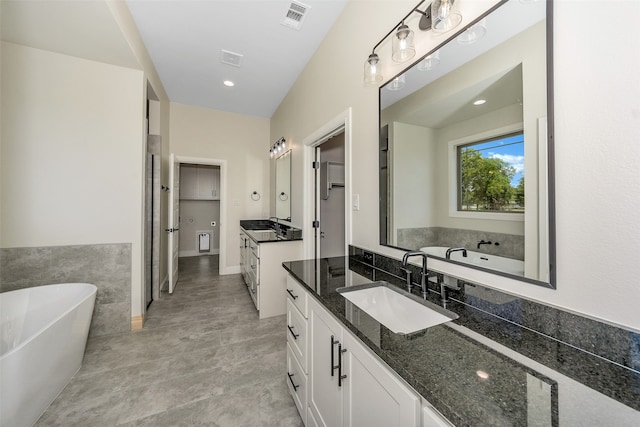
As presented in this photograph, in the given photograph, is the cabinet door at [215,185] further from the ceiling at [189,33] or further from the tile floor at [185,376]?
the tile floor at [185,376]

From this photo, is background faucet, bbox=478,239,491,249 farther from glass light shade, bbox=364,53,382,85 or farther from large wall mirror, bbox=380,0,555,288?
glass light shade, bbox=364,53,382,85

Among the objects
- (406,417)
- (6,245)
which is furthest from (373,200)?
(6,245)

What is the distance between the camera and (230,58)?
2.80 m

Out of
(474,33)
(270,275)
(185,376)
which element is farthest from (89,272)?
(474,33)

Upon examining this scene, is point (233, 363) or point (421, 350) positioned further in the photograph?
point (233, 363)

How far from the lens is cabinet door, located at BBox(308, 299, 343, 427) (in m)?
1.03

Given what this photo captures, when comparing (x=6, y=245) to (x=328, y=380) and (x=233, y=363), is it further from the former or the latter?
(x=328, y=380)

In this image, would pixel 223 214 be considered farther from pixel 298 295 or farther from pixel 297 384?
pixel 297 384

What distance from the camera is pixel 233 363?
1962mm

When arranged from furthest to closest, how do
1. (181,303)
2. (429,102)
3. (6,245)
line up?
(181,303), (6,245), (429,102)

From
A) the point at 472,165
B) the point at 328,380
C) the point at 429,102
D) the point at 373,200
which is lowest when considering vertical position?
the point at 328,380

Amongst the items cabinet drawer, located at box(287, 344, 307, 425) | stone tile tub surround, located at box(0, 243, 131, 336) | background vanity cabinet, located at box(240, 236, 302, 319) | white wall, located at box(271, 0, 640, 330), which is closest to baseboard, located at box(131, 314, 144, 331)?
stone tile tub surround, located at box(0, 243, 131, 336)

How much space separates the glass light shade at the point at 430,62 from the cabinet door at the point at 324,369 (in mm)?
1400

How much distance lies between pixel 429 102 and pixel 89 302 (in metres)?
2.83
